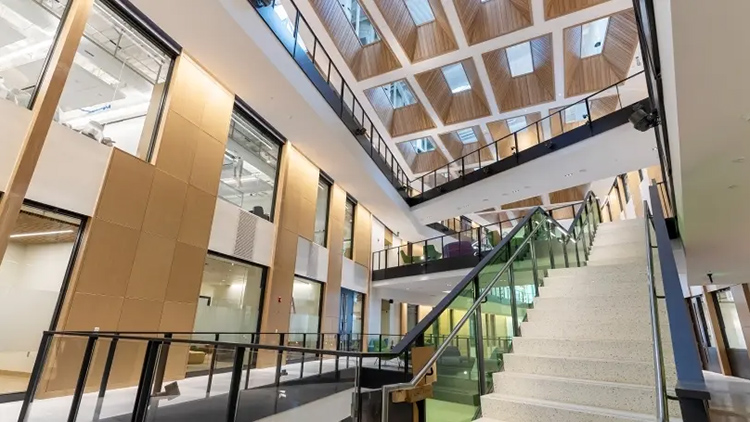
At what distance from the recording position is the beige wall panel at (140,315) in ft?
18.8

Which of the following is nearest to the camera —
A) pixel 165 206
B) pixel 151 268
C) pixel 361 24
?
pixel 151 268

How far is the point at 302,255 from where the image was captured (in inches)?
402

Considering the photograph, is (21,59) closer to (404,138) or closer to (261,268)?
(261,268)

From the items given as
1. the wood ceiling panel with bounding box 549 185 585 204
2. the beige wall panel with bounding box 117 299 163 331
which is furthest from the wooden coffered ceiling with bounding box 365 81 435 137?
the beige wall panel with bounding box 117 299 163 331

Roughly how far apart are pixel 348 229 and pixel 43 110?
31.5 ft

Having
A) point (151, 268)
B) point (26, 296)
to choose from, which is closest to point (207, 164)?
point (151, 268)

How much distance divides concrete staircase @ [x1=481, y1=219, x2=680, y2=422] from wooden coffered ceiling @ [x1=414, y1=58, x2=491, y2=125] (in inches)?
383

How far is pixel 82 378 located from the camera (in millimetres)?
Answer: 3734

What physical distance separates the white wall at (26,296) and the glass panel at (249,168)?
10.8ft

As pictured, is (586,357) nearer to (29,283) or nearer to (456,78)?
(29,283)

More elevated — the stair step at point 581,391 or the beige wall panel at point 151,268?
the beige wall panel at point 151,268

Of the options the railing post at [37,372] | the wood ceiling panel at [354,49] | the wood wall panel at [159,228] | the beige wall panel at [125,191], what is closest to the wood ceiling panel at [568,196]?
the wood ceiling panel at [354,49]

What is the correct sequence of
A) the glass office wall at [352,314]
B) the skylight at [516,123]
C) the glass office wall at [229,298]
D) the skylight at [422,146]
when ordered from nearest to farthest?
1. the glass office wall at [229,298]
2. the glass office wall at [352,314]
3. the skylight at [516,123]
4. the skylight at [422,146]

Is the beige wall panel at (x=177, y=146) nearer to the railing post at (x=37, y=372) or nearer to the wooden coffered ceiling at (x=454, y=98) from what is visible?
the railing post at (x=37, y=372)
